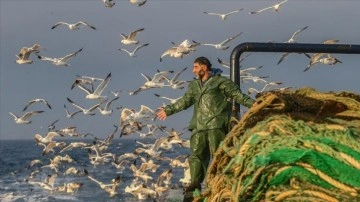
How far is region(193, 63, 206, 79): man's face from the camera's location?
8789 mm

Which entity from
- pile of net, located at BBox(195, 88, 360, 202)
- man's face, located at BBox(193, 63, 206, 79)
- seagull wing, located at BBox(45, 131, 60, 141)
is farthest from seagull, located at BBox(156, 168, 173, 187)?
pile of net, located at BBox(195, 88, 360, 202)

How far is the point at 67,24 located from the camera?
144ft

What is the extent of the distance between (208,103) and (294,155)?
609 cm

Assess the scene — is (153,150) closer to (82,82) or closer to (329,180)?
(82,82)

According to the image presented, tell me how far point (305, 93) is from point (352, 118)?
25 centimetres

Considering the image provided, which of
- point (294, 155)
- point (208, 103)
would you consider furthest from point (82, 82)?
point (294, 155)

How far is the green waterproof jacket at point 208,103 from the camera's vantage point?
8867mm

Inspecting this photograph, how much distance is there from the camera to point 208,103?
9.03 metres

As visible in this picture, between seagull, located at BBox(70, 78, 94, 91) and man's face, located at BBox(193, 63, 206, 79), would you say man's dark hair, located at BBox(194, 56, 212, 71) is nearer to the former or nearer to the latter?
man's face, located at BBox(193, 63, 206, 79)

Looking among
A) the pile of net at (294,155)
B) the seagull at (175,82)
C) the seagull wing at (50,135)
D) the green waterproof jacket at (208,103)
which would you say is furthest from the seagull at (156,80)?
the pile of net at (294,155)

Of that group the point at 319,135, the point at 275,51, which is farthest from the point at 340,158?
the point at 275,51

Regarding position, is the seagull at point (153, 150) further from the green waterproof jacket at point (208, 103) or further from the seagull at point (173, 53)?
the green waterproof jacket at point (208, 103)

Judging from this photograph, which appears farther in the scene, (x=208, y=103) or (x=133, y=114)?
(x=133, y=114)

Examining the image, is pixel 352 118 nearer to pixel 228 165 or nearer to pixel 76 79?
pixel 228 165
